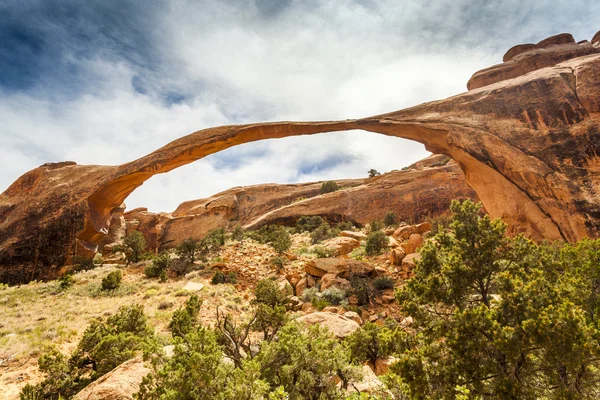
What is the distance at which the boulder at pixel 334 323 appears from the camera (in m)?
7.16

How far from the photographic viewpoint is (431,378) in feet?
13.1

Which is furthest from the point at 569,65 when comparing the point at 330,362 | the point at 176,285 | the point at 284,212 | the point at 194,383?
the point at 284,212

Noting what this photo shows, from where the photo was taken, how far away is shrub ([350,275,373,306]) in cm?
1018

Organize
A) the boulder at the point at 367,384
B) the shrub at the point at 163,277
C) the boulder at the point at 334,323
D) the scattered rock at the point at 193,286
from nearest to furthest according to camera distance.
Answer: the boulder at the point at 367,384
the boulder at the point at 334,323
the scattered rock at the point at 193,286
the shrub at the point at 163,277

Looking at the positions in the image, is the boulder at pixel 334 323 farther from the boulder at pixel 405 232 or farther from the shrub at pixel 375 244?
the boulder at pixel 405 232

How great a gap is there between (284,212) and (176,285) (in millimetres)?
16024

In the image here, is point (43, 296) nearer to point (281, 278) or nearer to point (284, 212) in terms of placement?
point (281, 278)

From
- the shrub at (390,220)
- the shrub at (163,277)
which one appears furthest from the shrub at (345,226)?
the shrub at (163,277)

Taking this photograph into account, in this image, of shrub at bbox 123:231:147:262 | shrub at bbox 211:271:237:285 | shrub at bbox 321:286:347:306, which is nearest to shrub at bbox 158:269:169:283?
shrub at bbox 211:271:237:285

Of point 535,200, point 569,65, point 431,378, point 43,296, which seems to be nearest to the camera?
point 431,378

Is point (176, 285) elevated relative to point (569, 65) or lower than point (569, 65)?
lower

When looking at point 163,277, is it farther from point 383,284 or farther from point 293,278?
point 383,284

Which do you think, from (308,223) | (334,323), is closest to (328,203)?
(308,223)

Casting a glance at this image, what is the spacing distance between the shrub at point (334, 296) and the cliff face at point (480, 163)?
6.67 metres
